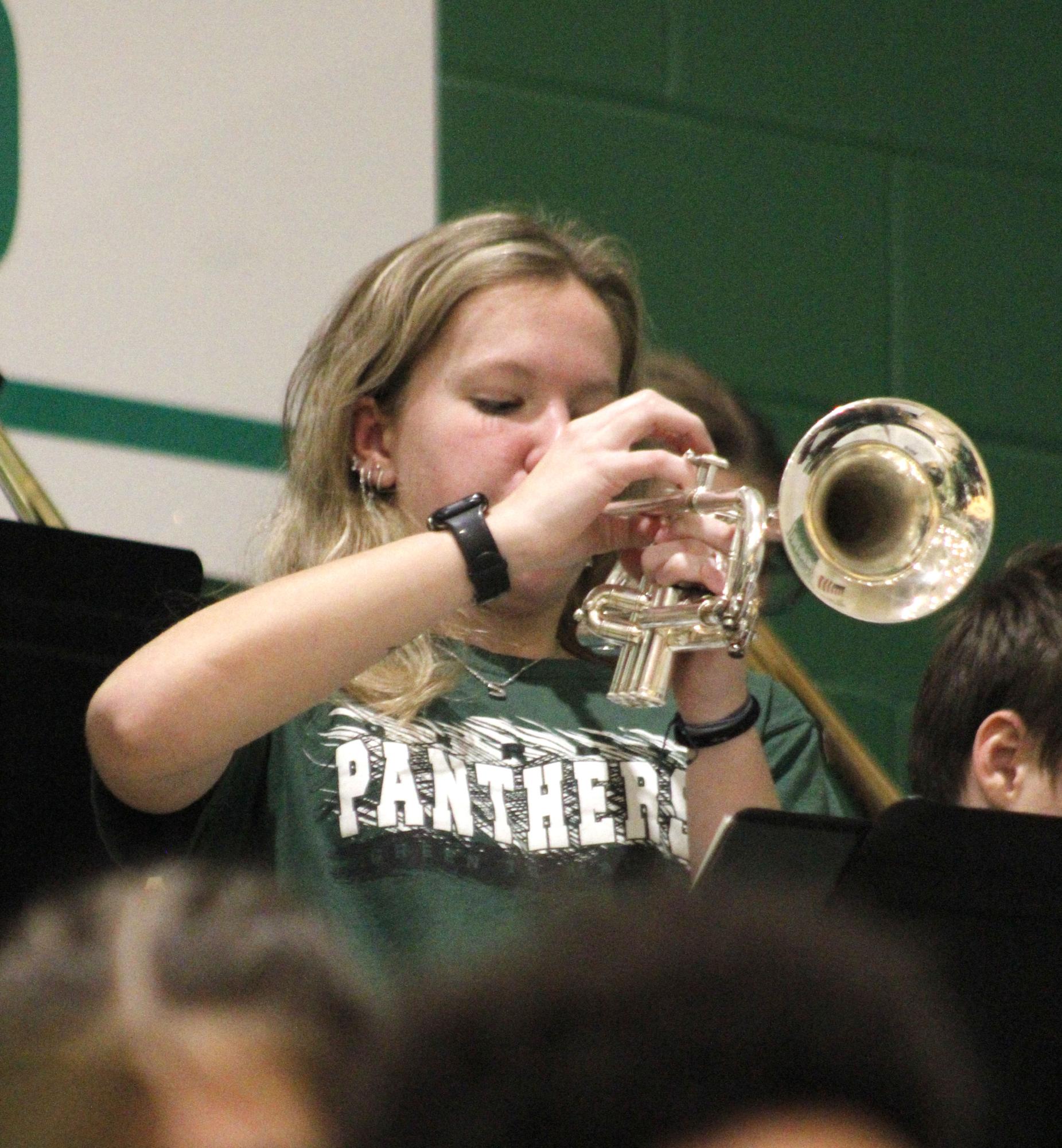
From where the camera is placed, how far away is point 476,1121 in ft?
2.31

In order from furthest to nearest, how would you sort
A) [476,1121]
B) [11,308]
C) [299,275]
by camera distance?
[299,275]
[11,308]
[476,1121]

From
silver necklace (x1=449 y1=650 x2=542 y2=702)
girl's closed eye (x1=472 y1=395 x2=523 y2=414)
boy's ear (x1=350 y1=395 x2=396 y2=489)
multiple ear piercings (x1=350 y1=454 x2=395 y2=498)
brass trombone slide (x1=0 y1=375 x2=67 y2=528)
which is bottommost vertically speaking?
silver necklace (x1=449 y1=650 x2=542 y2=702)

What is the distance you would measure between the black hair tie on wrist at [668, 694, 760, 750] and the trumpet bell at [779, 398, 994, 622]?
15 centimetres

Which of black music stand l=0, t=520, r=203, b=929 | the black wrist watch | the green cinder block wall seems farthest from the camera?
the green cinder block wall

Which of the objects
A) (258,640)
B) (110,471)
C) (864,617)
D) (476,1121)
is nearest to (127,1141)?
(476,1121)

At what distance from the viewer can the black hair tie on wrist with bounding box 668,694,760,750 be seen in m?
2.02

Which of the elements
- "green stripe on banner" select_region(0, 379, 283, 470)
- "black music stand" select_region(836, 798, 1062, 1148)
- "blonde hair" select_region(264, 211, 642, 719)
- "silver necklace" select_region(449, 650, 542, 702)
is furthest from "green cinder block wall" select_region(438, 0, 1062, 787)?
"black music stand" select_region(836, 798, 1062, 1148)

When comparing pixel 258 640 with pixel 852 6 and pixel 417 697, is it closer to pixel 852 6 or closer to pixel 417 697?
pixel 417 697

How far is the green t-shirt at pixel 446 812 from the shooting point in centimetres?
185

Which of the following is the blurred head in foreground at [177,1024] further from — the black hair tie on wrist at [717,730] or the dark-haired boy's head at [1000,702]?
the dark-haired boy's head at [1000,702]

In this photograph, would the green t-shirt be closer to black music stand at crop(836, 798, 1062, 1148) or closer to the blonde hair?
the blonde hair

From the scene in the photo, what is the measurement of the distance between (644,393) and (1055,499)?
1786mm

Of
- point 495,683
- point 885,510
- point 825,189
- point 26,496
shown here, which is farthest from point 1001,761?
point 825,189

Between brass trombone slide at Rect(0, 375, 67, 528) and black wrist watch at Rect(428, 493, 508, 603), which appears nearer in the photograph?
black wrist watch at Rect(428, 493, 508, 603)
